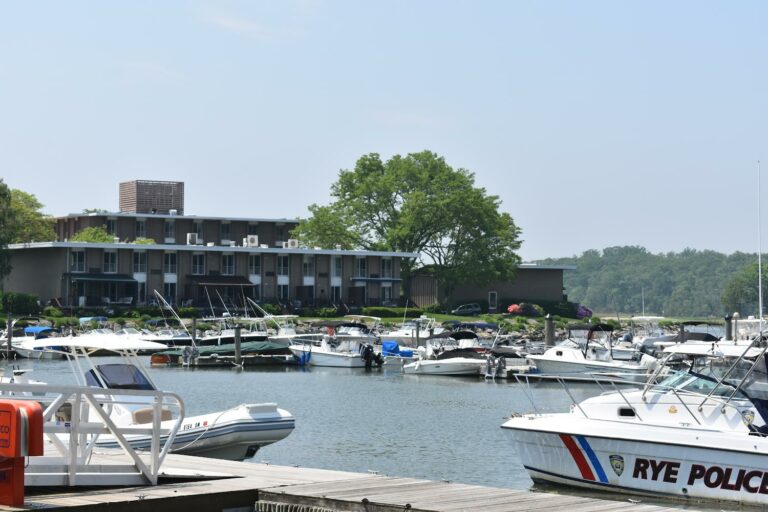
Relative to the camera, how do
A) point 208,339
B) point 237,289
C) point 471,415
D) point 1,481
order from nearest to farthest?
point 1,481 < point 471,415 < point 208,339 < point 237,289

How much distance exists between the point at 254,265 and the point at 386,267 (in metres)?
13.1

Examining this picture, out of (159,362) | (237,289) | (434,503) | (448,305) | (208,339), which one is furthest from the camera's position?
(448,305)

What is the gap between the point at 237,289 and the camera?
357 ft

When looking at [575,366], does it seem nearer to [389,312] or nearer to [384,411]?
[384,411]

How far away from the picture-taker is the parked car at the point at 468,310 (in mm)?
119956

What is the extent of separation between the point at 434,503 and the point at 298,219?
114 metres

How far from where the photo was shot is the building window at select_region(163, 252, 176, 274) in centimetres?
10769

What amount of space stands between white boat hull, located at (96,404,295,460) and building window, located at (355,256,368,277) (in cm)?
9084

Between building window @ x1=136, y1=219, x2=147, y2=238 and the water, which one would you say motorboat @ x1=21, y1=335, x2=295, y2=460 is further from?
building window @ x1=136, y1=219, x2=147, y2=238

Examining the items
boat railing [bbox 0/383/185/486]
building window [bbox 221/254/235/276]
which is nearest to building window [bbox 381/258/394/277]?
building window [bbox 221/254/235/276]

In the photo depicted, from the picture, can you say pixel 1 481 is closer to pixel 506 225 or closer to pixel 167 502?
pixel 167 502

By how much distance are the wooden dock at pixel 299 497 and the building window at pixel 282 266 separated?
9576cm

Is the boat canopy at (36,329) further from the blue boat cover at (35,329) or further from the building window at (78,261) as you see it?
the building window at (78,261)

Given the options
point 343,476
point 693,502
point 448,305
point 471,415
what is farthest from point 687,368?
point 448,305
